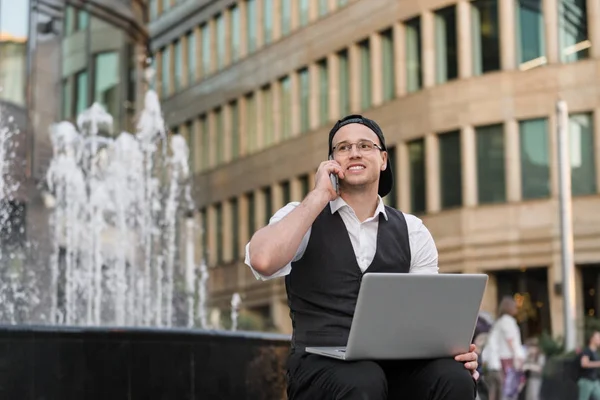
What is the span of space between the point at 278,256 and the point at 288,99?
3194 centimetres

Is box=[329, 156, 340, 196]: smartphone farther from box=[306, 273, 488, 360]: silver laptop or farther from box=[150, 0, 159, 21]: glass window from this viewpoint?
box=[150, 0, 159, 21]: glass window

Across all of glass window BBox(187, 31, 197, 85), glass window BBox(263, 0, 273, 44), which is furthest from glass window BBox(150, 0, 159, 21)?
glass window BBox(263, 0, 273, 44)

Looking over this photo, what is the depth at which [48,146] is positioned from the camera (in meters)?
24.5

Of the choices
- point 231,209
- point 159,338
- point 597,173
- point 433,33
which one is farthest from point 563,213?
point 159,338

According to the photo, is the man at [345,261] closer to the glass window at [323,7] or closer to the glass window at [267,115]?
the glass window at [323,7]

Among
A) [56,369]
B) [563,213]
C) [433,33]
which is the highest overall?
[433,33]

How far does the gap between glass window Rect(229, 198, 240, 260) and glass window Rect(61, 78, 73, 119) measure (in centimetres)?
1080

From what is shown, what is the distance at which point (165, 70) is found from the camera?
134 feet

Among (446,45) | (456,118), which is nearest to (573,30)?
(446,45)

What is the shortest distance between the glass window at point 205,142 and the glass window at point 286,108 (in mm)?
4605

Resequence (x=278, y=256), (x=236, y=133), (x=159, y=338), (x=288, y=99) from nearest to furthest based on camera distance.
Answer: (x=278, y=256) → (x=159, y=338) → (x=288, y=99) → (x=236, y=133)

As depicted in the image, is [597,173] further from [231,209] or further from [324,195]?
[324,195]

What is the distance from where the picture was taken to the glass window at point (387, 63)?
31.0 metres

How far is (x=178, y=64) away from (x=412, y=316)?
3785 centimetres
